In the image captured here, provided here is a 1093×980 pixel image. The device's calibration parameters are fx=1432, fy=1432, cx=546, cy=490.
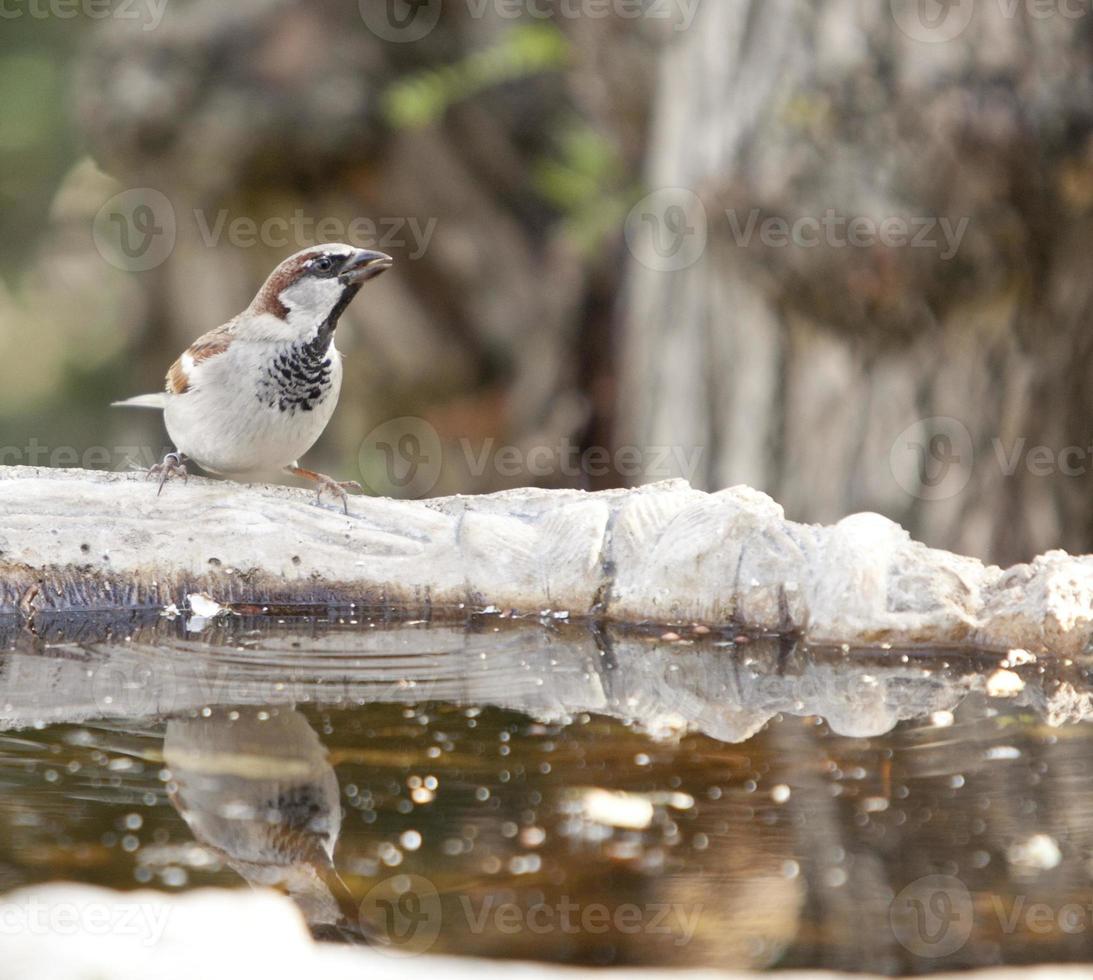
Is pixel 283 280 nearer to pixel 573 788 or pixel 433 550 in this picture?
pixel 433 550

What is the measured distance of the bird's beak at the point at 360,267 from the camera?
419 centimetres

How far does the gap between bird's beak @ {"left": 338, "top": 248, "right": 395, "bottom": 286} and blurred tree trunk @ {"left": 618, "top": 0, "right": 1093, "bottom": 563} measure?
1512mm

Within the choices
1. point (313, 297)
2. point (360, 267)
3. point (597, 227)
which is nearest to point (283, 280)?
point (313, 297)

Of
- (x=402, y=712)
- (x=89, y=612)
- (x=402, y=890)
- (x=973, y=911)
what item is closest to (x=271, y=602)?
(x=89, y=612)

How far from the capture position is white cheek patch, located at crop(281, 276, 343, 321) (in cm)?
424

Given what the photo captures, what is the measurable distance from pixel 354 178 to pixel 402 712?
6.63 meters

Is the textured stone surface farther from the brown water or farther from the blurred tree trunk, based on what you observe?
the blurred tree trunk

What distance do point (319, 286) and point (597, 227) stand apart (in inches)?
142

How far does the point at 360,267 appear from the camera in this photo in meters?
4.25

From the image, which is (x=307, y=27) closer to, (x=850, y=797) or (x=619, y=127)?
(x=619, y=127)

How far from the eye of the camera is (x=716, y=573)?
3.61 metres

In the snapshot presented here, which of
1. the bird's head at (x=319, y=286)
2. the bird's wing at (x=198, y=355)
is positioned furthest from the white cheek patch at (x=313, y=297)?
the bird's wing at (x=198, y=355)

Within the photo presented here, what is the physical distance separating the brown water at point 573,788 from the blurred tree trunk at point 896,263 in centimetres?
197

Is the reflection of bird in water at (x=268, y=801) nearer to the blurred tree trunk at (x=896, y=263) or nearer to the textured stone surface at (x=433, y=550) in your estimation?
the textured stone surface at (x=433, y=550)
